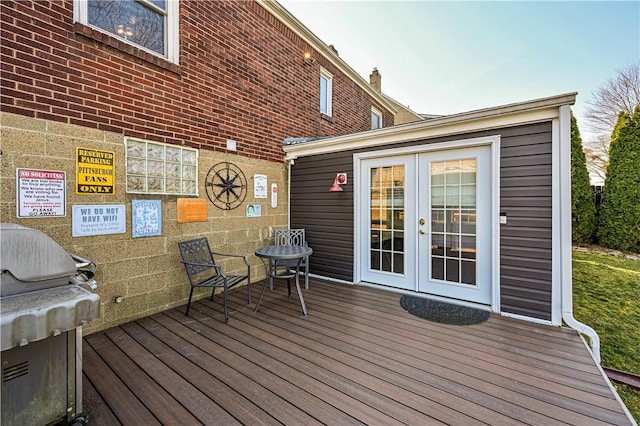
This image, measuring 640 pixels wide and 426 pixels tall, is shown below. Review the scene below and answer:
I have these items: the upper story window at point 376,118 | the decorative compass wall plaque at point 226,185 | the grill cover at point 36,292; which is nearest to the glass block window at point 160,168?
the decorative compass wall plaque at point 226,185

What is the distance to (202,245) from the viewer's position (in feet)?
12.0

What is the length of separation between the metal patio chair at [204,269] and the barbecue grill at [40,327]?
1.52 meters

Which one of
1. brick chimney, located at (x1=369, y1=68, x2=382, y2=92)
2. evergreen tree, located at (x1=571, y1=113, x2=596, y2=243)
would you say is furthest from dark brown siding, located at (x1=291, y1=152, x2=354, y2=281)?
evergreen tree, located at (x1=571, y1=113, x2=596, y2=243)

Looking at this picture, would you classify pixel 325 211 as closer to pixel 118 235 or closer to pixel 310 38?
pixel 118 235

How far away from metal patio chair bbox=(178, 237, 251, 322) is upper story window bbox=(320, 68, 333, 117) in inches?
175

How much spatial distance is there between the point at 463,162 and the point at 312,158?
2450 mm

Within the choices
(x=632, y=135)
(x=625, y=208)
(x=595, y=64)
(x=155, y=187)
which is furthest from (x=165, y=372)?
(x=595, y=64)

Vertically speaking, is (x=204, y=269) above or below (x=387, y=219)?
below

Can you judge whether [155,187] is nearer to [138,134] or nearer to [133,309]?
[138,134]

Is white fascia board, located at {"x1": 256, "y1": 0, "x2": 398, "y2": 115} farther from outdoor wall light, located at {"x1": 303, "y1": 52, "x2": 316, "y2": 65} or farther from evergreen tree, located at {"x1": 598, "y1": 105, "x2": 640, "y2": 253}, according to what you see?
evergreen tree, located at {"x1": 598, "y1": 105, "x2": 640, "y2": 253}

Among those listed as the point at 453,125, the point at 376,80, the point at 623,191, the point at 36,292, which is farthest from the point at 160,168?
the point at 623,191

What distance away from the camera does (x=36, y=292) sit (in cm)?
139

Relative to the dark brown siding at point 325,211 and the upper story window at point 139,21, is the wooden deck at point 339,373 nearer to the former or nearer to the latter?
the dark brown siding at point 325,211

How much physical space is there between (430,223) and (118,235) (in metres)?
3.81
